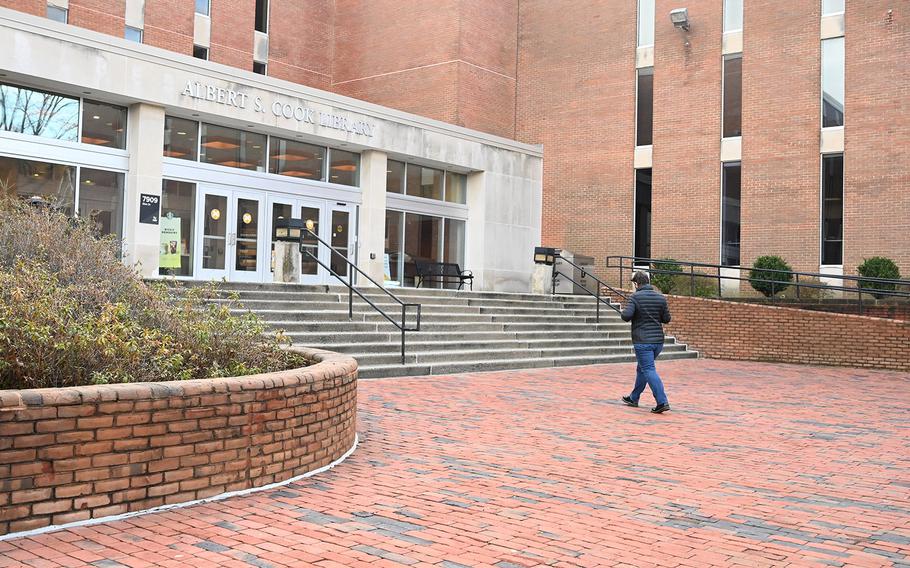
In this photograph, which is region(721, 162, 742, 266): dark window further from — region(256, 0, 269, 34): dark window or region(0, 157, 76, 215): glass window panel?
region(0, 157, 76, 215): glass window panel

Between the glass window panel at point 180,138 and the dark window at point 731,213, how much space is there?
16.2m

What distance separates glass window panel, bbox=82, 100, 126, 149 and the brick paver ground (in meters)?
9.88

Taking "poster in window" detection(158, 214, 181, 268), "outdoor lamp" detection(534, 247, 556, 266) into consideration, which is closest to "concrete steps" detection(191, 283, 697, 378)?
"outdoor lamp" detection(534, 247, 556, 266)

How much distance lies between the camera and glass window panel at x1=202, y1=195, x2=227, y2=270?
18.9 m

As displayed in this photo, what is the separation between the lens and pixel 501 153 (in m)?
25.4

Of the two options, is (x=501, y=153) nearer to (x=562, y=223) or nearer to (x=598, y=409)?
(x=562, y=223)

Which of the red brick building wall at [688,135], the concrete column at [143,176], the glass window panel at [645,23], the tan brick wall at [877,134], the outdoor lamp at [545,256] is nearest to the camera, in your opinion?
the concrete column at [143,176]

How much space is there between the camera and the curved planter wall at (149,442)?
4539 millimetres

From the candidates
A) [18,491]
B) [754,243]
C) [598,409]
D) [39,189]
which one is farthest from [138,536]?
[754,243]

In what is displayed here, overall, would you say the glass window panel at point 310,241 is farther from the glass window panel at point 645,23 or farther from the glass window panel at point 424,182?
the glass window panel at point 645,23

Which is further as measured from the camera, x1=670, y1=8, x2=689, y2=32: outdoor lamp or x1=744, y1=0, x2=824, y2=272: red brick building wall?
x1=670, y1=8, x2=689, y2=32: outdoor lamp

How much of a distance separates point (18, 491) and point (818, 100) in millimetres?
24986

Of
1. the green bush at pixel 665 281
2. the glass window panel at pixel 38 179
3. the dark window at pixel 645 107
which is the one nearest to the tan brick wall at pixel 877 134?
the green bush at pixel 665 281

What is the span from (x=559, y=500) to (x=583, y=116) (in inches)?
976
